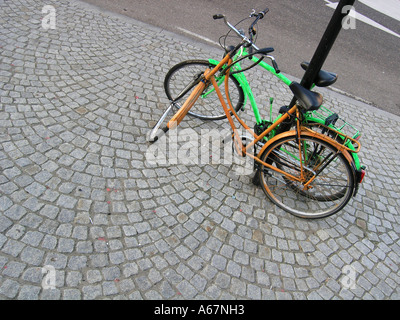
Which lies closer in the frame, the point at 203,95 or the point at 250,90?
the point at 250,90

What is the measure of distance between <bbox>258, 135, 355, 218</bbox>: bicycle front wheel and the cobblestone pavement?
182 mm

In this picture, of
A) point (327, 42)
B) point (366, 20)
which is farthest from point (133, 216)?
point (366, 20)

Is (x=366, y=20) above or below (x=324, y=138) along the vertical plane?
above

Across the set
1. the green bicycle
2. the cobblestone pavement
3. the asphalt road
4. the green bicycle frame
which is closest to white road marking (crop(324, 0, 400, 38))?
the asphalt road

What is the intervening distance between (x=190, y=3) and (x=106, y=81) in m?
4.21

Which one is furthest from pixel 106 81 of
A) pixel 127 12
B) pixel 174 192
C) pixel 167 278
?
pixel 167 278

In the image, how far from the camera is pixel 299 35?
7578 millimetres

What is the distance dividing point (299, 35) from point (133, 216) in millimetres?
6628

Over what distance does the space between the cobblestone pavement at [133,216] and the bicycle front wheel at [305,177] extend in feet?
0.60

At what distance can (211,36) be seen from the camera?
6574 millimetres

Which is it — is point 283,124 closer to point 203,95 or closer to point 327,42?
point 327,42

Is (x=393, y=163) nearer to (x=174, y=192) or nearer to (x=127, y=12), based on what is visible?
(x=174, y=192)

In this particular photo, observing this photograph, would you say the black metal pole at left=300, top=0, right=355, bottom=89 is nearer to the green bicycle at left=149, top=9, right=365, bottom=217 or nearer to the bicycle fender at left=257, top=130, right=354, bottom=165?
the green bicycle at left=149, top=9, right=365, bottom=217

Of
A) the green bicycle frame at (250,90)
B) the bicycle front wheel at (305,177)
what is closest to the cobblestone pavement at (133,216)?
the bicycle front wheel at (305,177)
